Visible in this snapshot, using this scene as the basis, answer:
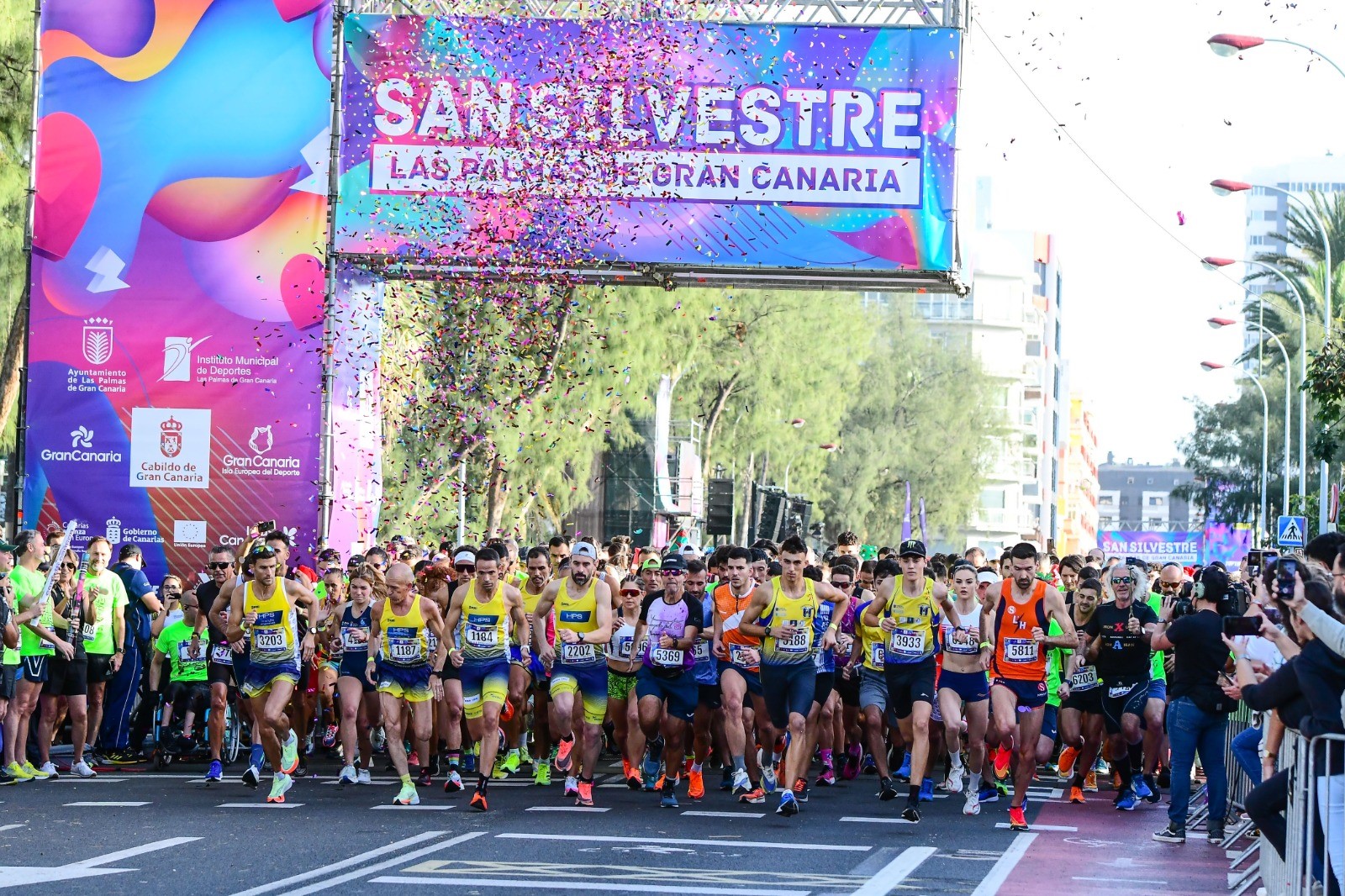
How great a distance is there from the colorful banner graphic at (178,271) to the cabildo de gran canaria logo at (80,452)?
0.03 meters

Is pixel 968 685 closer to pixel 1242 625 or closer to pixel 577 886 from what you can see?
pixel 1242 625

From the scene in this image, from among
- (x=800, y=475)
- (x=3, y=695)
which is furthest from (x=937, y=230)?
(x=800, y=475)

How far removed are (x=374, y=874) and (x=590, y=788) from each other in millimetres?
4276

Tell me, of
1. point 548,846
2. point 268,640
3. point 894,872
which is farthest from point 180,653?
point 894,872

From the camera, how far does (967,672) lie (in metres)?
15.0

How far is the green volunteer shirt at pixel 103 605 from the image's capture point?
1680cm

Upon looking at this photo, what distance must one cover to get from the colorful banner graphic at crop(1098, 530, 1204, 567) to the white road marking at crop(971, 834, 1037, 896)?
121ft

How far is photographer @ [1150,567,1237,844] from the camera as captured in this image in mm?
13289

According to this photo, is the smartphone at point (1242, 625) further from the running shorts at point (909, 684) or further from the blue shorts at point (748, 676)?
the blue shorts at point (748, 676)

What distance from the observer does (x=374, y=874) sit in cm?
1055

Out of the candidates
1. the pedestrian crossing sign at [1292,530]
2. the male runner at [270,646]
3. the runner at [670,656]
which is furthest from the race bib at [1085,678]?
the pedestrian crossing sign at [1292,530]

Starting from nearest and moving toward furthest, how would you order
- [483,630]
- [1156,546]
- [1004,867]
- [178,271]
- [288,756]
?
[1004,867], [288,756], [483,630], [178,271], [1156,546]

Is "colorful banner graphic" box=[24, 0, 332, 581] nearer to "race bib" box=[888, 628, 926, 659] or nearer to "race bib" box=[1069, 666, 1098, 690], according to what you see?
"race bib" box=[888, 628, 926, 659]

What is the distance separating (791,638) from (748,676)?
0.94 metres
